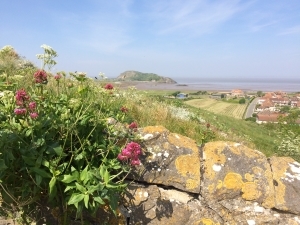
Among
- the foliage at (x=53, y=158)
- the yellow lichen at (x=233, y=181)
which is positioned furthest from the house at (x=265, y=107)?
the foliage at (x=53, y=158)

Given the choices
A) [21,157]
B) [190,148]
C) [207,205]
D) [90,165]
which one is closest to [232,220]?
[207,205]

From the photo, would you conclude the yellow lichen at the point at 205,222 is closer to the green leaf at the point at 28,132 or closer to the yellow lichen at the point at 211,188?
the yellow lichen at the point at 211,188

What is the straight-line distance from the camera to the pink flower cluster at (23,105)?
2602 mm

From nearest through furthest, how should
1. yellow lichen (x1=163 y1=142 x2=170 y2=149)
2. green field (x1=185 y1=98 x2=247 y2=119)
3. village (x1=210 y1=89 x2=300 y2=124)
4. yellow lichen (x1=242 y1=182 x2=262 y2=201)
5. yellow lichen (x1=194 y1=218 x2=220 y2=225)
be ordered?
yellow lichen (x1=194 y1=218 x2=220 y2=225), yellow lichen (x1=242 y1=182 x2=262 y2=201), yellow lichen (x1=163 y1=142 x2=170 y2=149), village (x1=210 y1=89 x2=300 y2=124), green field (x1=185 y1=98 x2=247 y2=119)

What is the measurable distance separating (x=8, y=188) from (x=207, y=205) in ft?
8.29

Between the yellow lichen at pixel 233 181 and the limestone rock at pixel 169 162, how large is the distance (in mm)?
408

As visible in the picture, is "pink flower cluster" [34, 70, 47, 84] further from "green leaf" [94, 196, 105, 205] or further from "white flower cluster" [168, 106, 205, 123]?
"white flower cluster" [168, 106, 205, 123]

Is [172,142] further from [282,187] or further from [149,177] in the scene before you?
[282,187]

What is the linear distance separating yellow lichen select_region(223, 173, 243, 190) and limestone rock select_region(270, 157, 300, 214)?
0.53 meters

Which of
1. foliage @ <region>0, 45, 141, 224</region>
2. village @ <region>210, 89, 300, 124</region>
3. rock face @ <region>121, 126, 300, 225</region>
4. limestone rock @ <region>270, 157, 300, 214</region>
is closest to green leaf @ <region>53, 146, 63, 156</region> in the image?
foliage @ <region>0, 45, 141, 224</region>

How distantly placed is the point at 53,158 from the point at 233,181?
2429mm

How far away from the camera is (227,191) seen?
141 inches

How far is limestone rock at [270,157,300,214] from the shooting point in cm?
352

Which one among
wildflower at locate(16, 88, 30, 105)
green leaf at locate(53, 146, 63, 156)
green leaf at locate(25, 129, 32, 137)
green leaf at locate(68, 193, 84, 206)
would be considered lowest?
green leaf at locate(68, 193, 84, 206)
